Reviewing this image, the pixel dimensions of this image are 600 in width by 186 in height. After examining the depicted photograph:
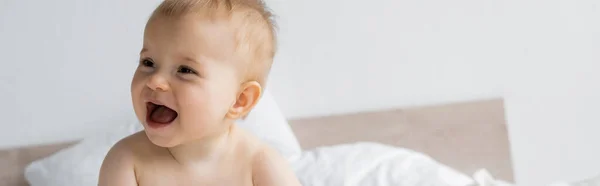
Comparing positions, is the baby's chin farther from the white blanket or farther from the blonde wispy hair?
the white blanket

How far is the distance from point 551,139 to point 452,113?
35 cm

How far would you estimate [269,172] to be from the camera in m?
1.39

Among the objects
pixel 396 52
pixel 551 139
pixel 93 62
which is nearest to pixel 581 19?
pixel 551 139

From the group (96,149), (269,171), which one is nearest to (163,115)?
(269,171)

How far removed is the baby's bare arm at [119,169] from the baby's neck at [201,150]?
0.25 feet

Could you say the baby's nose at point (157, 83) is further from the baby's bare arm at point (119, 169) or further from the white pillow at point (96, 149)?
the white pillow at point (96, 149)

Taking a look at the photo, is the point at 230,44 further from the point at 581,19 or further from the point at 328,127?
the point at 581,19

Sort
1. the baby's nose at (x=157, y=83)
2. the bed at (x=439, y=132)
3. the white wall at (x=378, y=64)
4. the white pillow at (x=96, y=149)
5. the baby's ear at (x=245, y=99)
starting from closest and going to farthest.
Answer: the baby's nose at (x=157, y=83) → the baby's ear at (x=245, y=99) → the white pillow at (x=96, y=149) → the white wall at (x=378, y=64) → the bed at (x=439, y=132)

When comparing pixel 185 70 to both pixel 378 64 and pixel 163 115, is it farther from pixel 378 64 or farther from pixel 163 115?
pixel 378 64

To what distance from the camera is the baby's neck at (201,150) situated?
1.35 m

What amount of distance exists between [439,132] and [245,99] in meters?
1.04

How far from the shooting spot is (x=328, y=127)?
7.18 feet

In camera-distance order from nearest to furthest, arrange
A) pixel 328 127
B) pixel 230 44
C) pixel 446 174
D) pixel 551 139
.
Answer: pixel 230 44
pixel 446 174
pixel 328 127
pixel 551 139

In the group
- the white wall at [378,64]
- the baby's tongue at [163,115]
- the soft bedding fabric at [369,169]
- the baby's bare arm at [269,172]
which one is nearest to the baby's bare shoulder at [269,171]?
the baby's bare arm at [269,172]
